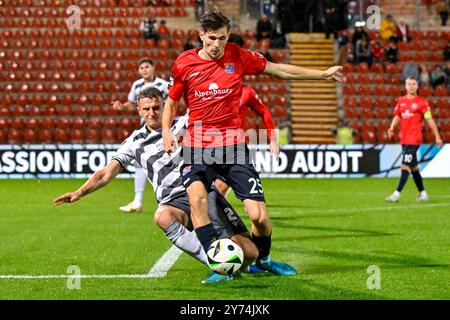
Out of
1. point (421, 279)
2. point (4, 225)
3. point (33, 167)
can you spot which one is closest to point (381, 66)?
point (33, 167)

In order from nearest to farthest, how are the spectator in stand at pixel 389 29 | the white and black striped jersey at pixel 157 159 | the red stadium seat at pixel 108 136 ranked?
the white and black striped jersey at pixel 157 159
the red stadium seat at pixel 108 136
the spectator in stand at pixel 389 29

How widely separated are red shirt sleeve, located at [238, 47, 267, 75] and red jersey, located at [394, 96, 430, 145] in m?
8.64

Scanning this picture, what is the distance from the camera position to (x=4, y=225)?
1212 centimetres

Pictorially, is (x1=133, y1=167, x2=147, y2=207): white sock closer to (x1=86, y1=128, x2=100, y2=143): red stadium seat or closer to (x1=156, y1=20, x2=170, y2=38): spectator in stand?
(x1=86, y1=128, x2=100, y2=143): red stadium seat

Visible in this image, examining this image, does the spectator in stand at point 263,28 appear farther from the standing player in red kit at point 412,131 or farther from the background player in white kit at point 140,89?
the background player in white kit at point 140,89

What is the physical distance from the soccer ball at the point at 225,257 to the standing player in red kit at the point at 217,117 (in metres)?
0.52

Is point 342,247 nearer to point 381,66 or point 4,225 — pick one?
point 4,225

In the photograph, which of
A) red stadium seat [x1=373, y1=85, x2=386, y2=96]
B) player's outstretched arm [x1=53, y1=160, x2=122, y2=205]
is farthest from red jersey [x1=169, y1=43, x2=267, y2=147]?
red stadium seat [x1=373, y1=85, x2=386, y2=96]

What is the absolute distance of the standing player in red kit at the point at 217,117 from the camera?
7.50 m

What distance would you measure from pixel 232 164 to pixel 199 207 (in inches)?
19.5

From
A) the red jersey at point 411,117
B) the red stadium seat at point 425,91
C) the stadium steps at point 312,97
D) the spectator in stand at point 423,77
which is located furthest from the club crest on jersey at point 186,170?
the spectator in stand at point 423,77

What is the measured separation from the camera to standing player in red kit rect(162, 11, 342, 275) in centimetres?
750

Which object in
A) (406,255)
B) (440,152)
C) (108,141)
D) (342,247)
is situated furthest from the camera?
(108,141)

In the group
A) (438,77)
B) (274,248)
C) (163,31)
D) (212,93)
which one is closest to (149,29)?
(163,31)
